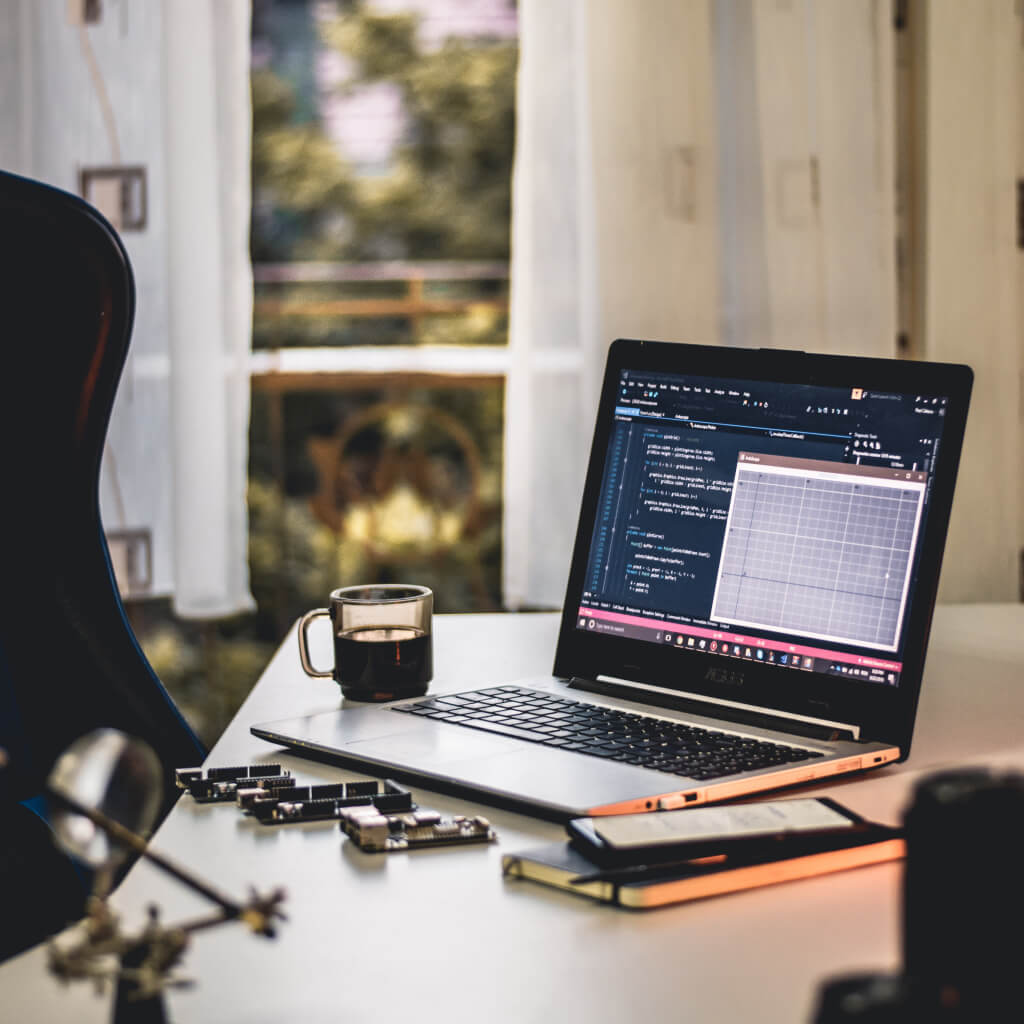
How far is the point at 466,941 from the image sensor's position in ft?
1.97

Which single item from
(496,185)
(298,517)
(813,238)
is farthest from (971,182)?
(496,185)

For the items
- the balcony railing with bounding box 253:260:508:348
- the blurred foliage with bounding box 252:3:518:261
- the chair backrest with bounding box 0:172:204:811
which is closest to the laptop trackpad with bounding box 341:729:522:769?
the chair backrest with bounding box 0:172:204:811

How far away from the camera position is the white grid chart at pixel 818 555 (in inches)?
35.5

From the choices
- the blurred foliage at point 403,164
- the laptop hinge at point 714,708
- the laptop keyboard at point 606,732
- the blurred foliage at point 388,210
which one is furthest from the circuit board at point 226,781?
the blurred foliage at point 403,164

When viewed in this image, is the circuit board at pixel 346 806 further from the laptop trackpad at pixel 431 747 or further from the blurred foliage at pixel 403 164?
the blurred foliage at pixel 403 164

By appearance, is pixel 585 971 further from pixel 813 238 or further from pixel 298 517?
pixel 298 517

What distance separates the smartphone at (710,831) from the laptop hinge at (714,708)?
18 cm

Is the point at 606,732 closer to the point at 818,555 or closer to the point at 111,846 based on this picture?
the point at 818,555

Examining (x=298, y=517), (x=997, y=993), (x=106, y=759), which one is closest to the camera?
(x=997, y=993)

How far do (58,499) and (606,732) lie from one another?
2.02ft

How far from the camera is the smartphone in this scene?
0.65m

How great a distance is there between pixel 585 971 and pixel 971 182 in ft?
5.17

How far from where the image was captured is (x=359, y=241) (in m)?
5.29

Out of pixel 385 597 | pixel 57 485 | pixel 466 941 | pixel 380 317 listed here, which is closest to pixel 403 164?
pixel 380 317
